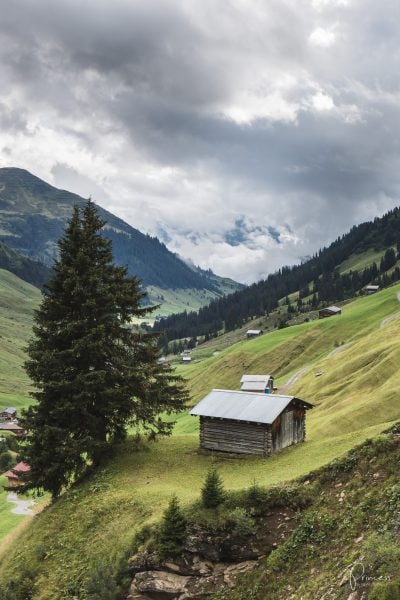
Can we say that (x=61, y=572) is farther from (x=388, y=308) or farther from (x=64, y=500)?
(x=388, y=308)

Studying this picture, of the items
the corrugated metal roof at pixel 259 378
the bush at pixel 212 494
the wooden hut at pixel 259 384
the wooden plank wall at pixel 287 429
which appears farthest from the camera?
the corrugated metal roof at pixel 259 378

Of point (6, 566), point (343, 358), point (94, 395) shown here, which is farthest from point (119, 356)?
point (343, 358)

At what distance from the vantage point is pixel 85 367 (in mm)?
37594

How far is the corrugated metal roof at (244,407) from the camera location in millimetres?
36350

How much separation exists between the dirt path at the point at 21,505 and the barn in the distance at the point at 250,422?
115 ft

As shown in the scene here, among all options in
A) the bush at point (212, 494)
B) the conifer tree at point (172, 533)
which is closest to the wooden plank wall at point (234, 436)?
the bush at point (212, 494)

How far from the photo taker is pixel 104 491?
3272 cm

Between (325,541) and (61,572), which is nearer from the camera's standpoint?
(325,541)

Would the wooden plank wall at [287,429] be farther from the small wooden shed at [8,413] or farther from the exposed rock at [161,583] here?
the small wooden shed at [8,413]

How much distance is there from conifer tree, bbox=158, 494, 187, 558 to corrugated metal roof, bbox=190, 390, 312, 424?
490 inches

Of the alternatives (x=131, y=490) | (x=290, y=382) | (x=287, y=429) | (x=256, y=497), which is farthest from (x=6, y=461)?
(x=256, y=497)

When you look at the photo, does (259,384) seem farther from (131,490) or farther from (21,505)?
(131,490)

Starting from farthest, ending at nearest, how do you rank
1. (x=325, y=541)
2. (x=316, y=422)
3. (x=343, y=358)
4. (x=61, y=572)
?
(x=343, y=358) → (x=316, y=422) → (x=61, y=572) → (x=325, y=541)

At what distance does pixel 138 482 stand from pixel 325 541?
1560 cm
